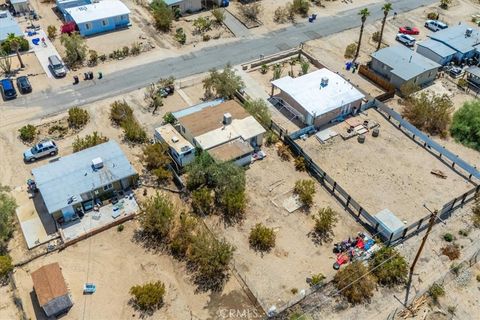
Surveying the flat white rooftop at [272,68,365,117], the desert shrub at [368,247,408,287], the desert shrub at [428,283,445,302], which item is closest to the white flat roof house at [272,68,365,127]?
the flat white rooftop at [272,68,365,117]

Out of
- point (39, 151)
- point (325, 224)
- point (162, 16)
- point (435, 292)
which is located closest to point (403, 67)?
point (325, 224)

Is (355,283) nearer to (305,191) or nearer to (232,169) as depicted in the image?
(305,191)

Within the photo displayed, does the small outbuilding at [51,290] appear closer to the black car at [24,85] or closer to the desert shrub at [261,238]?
the desert shrub at [261,238]

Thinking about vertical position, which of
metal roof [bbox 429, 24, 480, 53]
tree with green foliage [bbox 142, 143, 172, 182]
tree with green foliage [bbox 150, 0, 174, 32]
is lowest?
tree with green foliage [bbox 142, 143, 172, 182]

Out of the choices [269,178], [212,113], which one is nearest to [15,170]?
[212,113]

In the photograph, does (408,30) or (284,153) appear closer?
(284,153)

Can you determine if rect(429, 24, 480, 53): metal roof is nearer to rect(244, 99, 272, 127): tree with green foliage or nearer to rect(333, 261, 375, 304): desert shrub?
rect(244, 99, 272, 127): tree with green foliage

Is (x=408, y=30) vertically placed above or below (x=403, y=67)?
below
